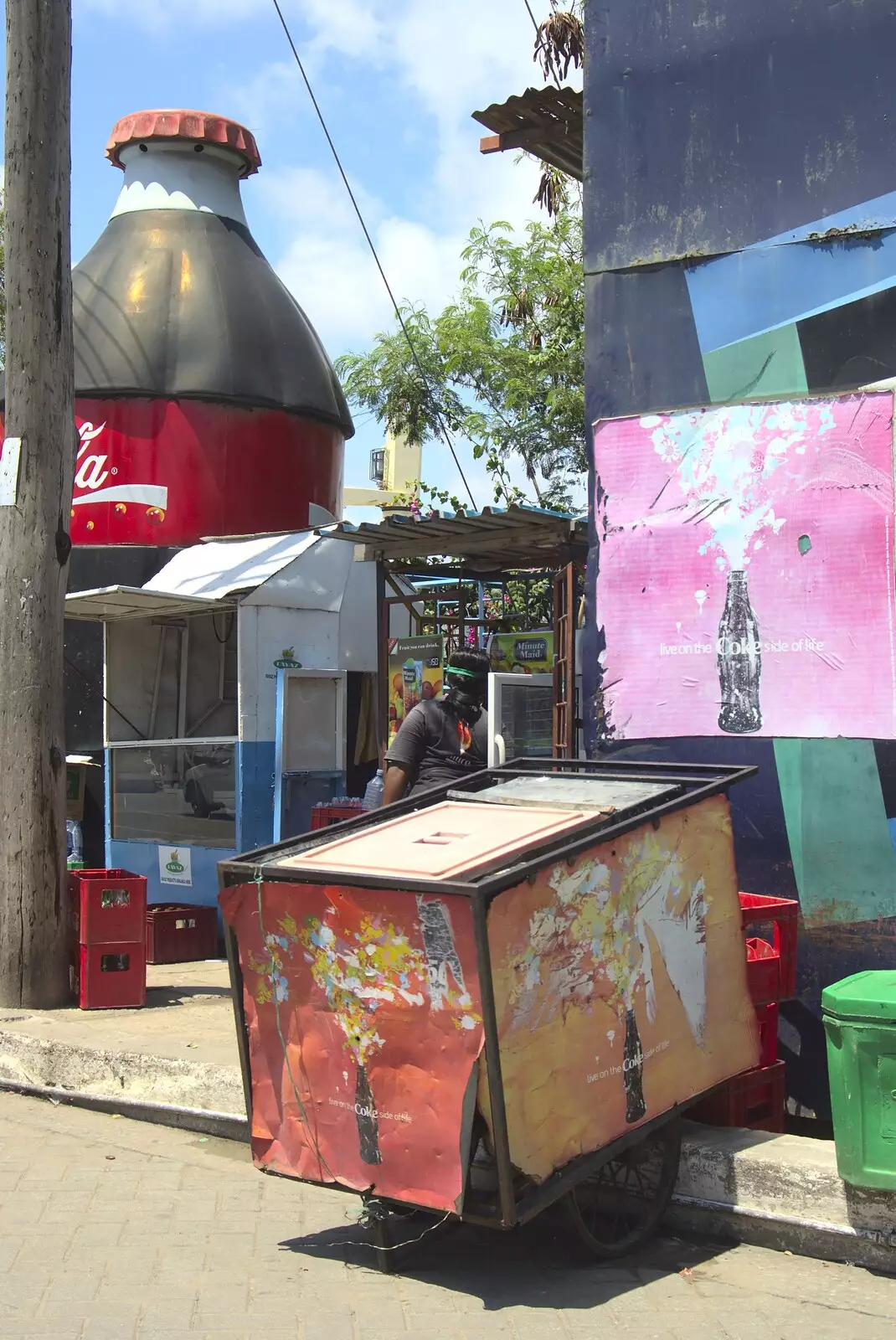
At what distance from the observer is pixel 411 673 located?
34.2ft

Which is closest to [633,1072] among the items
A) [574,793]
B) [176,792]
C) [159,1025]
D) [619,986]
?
[619,986]

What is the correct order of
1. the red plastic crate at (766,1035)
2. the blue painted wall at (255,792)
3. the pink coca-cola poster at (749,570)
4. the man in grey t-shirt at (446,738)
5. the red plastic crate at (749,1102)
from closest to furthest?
the red plastic crate at (749,1102) → the red plastic crate at (766,1035) → the pink coca-cola poster at (749,570) → the man in grey t-shirt at (446,738) → the blue painted wall at (255,792)

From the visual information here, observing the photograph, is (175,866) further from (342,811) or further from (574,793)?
(574,793)

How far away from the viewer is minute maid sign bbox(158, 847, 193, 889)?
10844mm

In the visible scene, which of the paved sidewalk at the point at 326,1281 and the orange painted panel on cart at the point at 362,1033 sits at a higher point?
the orange painted panel on cart at the point at 362,1033

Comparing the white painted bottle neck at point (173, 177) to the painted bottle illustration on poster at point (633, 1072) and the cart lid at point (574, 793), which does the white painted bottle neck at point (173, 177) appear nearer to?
the cart lid at point (574, 793)

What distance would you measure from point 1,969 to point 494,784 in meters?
3.57

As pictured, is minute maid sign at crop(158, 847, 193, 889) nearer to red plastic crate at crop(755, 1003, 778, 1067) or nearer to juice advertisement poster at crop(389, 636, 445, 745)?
juice advertisement poster at crop(389, 636, 445, 745)

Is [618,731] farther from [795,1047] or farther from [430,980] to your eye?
[430,980]

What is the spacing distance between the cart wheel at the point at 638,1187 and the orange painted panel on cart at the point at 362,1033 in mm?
878

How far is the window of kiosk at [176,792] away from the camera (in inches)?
425

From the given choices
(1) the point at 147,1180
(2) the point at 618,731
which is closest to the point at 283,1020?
(1) the point at 147,1180

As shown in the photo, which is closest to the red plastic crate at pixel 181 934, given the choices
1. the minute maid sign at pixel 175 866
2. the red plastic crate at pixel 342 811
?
the minute maid sign at pixel 175 866

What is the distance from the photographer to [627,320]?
6.65m
